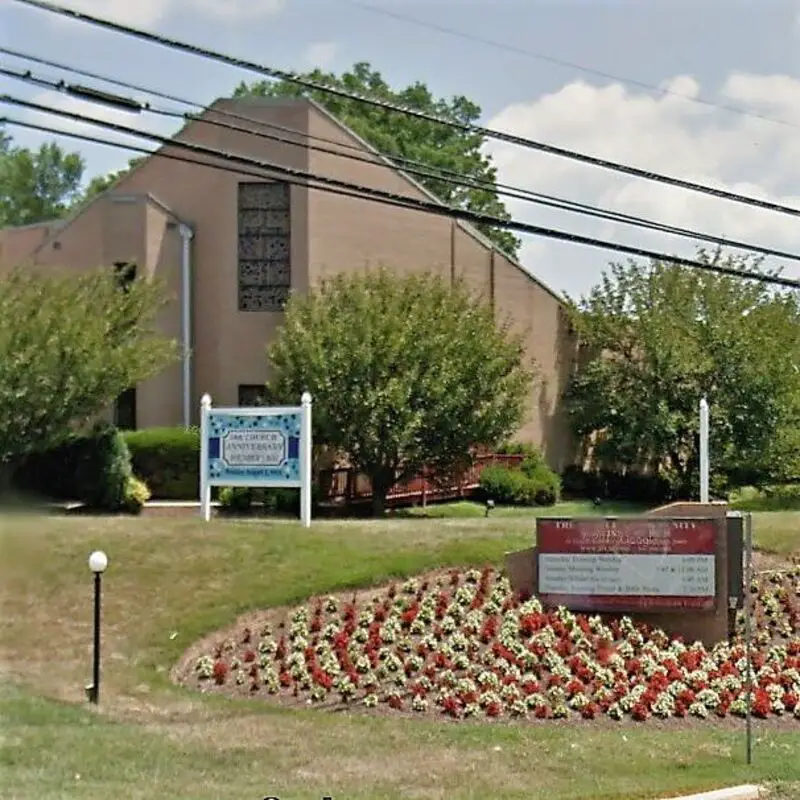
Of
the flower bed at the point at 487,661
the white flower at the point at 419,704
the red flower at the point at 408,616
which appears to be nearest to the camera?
the white flower at the point at 419,704

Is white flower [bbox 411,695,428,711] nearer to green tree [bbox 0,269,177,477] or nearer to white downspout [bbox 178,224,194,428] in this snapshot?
green tree [bbox 0,269,177,477]

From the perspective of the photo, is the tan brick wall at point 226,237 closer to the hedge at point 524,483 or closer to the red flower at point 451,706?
the hedge at point 524,483

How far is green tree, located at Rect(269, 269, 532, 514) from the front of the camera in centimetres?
2594

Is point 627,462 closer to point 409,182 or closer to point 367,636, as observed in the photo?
point 409,182

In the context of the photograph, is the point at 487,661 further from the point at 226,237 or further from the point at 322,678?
the point at 226,237

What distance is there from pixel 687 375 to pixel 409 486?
8.81 meters

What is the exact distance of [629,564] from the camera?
48.9 feet

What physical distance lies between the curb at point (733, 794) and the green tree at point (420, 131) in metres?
43.6

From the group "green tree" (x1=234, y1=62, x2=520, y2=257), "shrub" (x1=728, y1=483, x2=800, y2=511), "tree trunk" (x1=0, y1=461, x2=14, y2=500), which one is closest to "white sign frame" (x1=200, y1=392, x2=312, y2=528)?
"tree trunk" (x1=0, y1=461, x2=14, y2=500)

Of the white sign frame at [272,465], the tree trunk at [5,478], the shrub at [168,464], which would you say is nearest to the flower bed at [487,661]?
the tree trunk at [5,478]

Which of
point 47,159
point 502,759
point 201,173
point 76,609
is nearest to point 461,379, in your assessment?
point 201,173

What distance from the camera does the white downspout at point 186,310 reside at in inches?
1198

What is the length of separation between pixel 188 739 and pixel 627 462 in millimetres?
25949

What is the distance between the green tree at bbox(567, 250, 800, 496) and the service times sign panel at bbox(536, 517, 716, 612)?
61.9 feet
